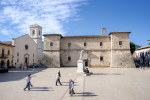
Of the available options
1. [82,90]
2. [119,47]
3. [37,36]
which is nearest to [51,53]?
[37,36]

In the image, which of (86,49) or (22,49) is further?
(22,49)

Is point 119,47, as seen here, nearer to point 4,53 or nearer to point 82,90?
point 82,90

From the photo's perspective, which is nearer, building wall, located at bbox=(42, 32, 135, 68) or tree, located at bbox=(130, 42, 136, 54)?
building wall, located at bbox=(42, 32, 135, 68)

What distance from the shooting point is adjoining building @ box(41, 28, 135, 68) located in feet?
93.6

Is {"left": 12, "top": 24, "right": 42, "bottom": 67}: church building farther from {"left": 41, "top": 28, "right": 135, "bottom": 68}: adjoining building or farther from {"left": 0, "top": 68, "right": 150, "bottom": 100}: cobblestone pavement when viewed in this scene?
{"left": 0, "top": 68, "right": 150, "bottom": 100}: cobblestone pavement

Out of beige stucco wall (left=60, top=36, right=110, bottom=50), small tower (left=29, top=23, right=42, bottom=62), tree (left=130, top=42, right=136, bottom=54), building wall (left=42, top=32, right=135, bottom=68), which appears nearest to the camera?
building wall (left=42, top=32, right=135, bottom=68)

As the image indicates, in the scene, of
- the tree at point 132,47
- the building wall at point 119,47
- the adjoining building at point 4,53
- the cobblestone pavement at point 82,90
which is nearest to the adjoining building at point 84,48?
the building wall at point 119,47

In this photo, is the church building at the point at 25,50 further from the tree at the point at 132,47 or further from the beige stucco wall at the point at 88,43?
the tree at the point at 132,47

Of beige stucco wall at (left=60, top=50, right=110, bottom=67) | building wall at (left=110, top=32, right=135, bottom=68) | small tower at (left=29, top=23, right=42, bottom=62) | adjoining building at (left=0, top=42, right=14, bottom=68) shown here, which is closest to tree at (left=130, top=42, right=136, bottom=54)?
building wall at (left=110, top=32, right=135, bottom=68)

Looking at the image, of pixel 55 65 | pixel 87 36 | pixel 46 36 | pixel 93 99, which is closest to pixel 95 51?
pixel 87 36

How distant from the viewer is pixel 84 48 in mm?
30797

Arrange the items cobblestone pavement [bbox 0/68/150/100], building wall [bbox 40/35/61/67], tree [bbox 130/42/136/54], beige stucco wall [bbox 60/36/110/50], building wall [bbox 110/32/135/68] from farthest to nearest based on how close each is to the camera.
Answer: tree [bbox 130/42/136/54]
beige stucco wall [bbox 60/36/110/50]
building wall [bbox 40/35/61/67]
building wall [bbox 110/32/135/68]
cobblestone pavement [bbox 0/68/150/100]

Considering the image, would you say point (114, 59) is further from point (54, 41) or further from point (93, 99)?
point (93, 99)

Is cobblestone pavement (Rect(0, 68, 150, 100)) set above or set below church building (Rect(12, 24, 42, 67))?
below
